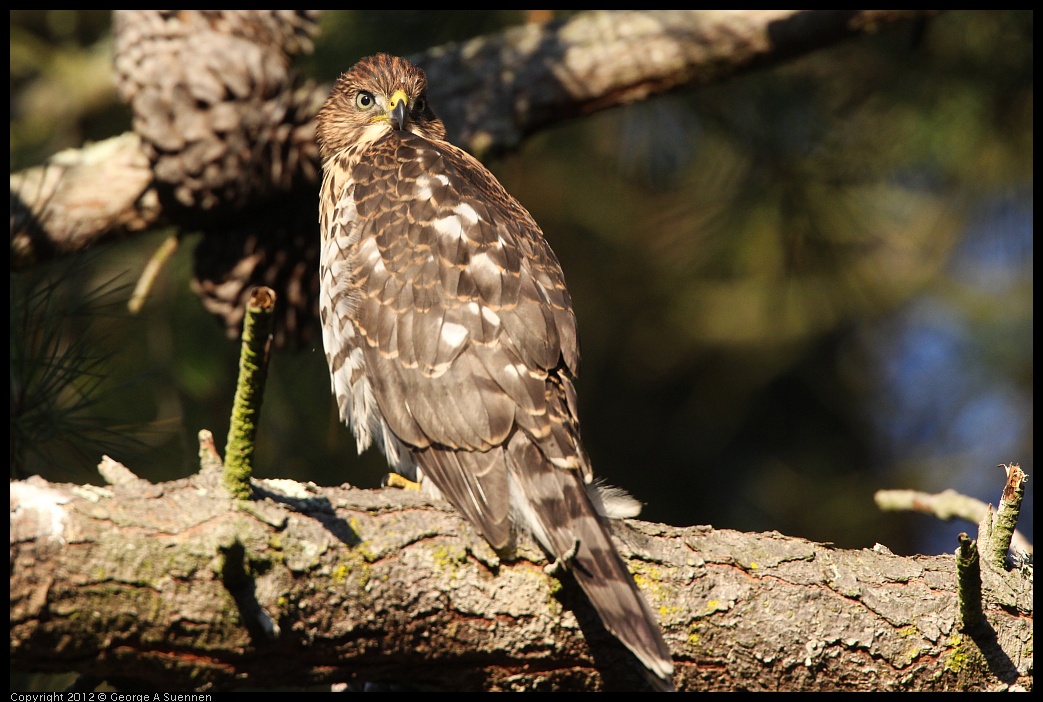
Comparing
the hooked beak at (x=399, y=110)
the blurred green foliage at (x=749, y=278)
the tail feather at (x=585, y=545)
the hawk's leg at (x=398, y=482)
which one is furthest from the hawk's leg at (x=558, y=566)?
the hooked beak at (x=399, y=110)

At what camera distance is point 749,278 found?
20.3 feet

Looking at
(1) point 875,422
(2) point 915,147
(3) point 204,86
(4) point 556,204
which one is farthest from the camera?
(1) point 875,422

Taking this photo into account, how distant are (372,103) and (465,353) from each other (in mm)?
1484

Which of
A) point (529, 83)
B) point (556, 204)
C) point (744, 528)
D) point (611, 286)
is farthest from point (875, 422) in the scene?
point (529, 83)

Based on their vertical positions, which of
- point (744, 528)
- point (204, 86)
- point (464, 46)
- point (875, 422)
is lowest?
point (744, 528)

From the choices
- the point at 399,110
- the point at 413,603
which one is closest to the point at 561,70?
the point at 399,110

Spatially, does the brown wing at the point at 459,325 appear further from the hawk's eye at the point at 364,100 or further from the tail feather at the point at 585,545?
the hawk's eye at the point at 364,100

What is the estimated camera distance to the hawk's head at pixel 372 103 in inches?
150

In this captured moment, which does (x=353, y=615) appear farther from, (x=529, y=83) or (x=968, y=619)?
(x=529, y=83)

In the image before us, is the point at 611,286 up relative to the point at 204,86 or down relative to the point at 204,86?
down

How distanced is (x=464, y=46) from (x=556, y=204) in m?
2.26

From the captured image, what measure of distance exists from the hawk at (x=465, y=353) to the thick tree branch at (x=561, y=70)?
0.49 meters

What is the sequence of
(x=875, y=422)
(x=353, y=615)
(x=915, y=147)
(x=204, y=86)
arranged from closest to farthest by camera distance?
(x=353, y=615) < (x=204, y=86) < (x=915, y=147) < (x=875, y=422)

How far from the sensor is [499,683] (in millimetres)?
2350
